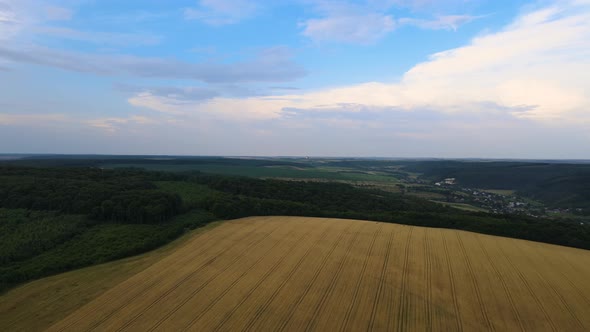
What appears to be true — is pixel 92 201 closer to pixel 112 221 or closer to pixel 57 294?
pixel 112 221

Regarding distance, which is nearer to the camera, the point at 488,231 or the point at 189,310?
the point at 189,310

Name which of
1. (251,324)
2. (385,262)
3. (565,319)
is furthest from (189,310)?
(565,319)

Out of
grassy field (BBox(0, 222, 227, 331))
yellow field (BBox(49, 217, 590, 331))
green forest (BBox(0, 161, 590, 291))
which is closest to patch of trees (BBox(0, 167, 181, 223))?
green forest (BBox(0, 161, 590, 291))

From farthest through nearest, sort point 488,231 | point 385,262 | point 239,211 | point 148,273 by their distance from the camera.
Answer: point 239,211 < point 488,231 < point 385,262 < point 148,273

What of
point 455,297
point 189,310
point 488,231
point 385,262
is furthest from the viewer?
point 488,231

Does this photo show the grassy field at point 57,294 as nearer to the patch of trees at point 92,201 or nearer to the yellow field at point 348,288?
the yellow field at point 348,288

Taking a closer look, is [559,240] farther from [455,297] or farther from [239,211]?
[239,211]

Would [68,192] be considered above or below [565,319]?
above

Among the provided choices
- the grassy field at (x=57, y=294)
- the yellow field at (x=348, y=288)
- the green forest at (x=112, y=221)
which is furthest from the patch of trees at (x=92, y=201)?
the grassy field at (x=57, y=294)

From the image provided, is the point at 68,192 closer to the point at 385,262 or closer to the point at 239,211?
the point at 239,211
